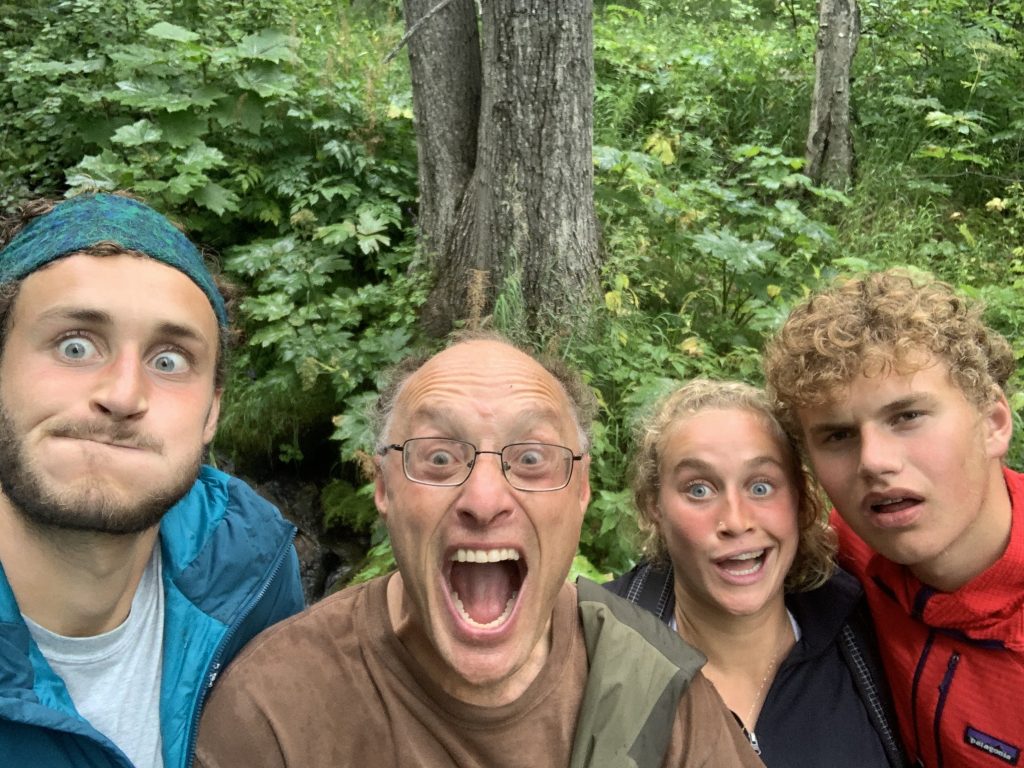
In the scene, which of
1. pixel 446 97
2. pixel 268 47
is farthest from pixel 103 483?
pixel 268 47

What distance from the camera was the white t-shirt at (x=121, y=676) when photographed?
1751 millimetres

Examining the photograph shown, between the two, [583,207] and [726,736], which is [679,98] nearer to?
[583,207]

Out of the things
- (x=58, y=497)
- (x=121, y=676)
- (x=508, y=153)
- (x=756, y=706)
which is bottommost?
(x=756, y=706)

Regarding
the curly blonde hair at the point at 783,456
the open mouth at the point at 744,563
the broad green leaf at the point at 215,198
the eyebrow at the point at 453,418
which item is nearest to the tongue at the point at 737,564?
the open mouth at the point at 744,563

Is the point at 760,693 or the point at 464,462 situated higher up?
the point at 464,462

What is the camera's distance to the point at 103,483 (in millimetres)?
1613

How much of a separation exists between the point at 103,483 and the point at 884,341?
1945mm

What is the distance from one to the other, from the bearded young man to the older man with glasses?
0.27 metres

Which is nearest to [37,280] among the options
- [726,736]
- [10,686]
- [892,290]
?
[10,686]

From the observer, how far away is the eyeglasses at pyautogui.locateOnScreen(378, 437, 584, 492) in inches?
68.5

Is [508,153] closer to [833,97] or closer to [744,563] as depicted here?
[744,563]

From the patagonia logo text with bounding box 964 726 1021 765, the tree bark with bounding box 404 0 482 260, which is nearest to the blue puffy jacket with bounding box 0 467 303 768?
the patagonia logo text with bounding box 964 726 1021 765

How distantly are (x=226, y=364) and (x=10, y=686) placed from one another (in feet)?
2.99

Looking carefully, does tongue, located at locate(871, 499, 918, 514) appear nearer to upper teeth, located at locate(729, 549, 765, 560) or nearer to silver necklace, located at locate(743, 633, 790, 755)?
upper teeth, located at locate(729, 549, 765, 560)
